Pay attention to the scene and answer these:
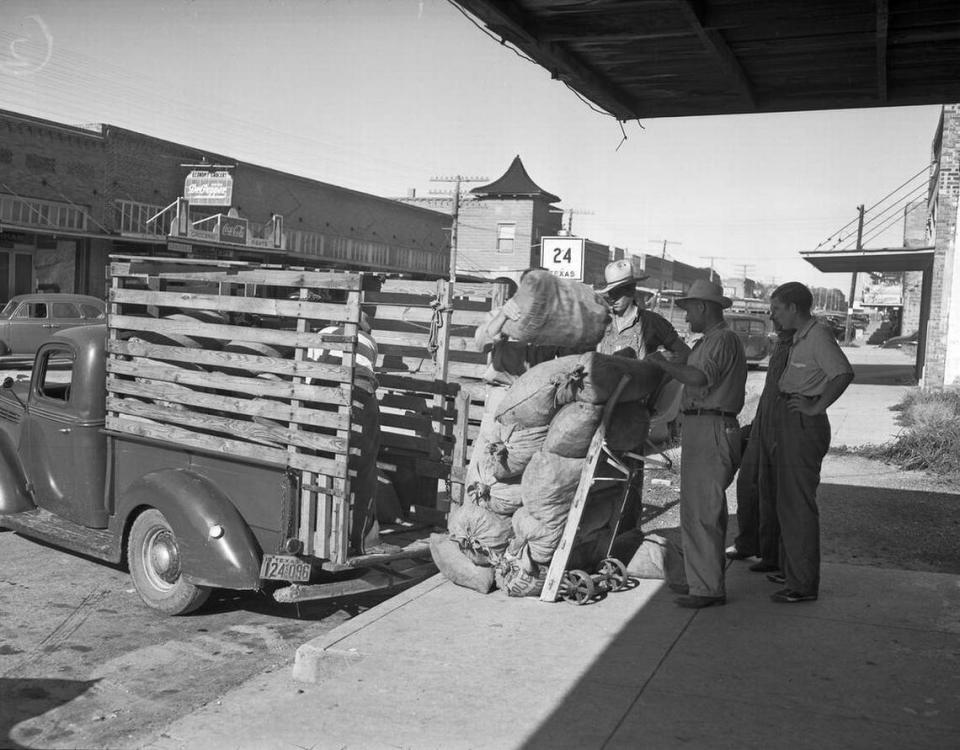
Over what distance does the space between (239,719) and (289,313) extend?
2.28 m

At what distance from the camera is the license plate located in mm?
5043

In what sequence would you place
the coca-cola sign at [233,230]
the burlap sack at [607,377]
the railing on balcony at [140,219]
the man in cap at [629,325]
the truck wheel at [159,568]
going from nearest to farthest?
the burlap sack at [607,377], the truck wheel at [159,568], the man in cap at [629,325], the railing on balcony at [140,219], the coca-cola sign at [233,230]

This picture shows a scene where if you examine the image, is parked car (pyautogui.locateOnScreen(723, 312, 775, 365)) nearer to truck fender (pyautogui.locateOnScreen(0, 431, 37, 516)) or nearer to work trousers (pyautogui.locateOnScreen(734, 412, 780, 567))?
work trousers (pyautogui.locateOnScreen(734, 412, 780, 567))

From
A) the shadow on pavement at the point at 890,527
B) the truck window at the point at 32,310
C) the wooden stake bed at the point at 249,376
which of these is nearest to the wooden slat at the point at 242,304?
the wooden stake bed at the point at 249,376

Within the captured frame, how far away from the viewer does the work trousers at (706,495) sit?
16.8 feet

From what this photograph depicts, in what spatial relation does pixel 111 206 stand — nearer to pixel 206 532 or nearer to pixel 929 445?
pixel 929 445

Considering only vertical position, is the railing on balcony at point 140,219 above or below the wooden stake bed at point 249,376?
above

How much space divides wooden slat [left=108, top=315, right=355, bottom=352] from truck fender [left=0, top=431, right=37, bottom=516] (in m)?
1.34

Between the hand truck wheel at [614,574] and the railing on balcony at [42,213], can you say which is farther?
the railing on balcony at [42,213]

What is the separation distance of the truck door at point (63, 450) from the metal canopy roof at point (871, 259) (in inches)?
783

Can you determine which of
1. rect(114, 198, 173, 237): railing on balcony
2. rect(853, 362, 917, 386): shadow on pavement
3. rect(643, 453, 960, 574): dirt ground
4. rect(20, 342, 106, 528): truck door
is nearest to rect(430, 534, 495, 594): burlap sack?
rect(20, 342, 106, 528): truck door

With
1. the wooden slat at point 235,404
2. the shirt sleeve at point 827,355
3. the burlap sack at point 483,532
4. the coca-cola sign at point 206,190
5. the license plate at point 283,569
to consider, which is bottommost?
the license plate at point 283,569

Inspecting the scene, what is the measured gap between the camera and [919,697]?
13.1 feet

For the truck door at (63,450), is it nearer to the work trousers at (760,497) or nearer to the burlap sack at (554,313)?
the burlap sack at (554,313)
